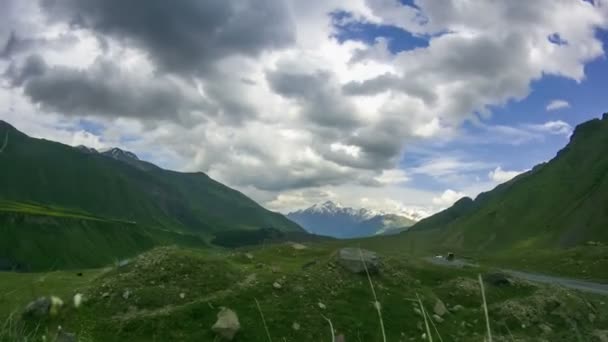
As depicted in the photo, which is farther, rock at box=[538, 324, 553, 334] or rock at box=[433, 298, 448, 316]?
rock at box=[433, 298, 448, 316]

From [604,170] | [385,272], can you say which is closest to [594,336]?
[385,272]

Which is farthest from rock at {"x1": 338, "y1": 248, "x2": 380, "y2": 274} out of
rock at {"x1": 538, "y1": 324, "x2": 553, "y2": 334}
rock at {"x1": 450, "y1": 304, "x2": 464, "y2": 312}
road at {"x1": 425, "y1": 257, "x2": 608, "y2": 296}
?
road at {"x1": 425, "y1": 257, "x2": 608, "y2": 296}

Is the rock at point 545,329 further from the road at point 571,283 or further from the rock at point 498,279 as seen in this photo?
the road at point 571,283

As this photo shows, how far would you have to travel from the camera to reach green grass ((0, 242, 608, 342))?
2570cm

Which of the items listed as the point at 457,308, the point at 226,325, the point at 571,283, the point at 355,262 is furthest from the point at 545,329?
the point at 571,283

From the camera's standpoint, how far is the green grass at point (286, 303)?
84.3 feet

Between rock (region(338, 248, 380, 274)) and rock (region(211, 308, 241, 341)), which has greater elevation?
rock (region(338, 248, 380, 274))

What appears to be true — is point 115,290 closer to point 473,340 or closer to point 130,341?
point 130,341

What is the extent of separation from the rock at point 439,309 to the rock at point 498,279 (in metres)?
8.19

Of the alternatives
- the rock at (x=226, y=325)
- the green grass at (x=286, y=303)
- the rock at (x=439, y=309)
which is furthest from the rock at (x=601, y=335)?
the rock at (x=226, y=325)

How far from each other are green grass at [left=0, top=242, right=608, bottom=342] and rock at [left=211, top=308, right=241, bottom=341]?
461 mm

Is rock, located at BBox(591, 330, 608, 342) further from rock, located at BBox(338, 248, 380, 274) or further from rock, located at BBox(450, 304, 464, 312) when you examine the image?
rock, located at BBox(338, 248, 380, 274)

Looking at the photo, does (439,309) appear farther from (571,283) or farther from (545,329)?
(571,283)

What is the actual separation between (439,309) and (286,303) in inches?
405
